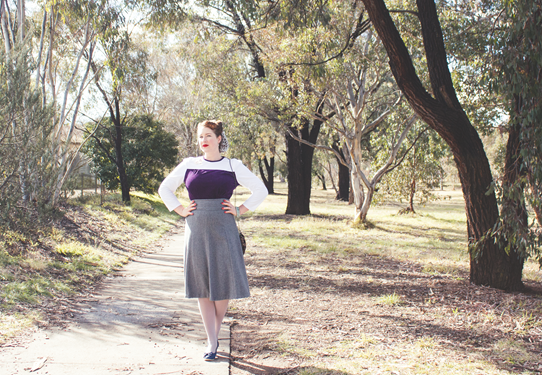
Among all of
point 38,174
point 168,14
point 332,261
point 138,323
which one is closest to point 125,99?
point 168,14

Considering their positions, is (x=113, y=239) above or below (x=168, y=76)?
below

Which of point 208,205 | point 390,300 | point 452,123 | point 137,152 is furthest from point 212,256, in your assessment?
point 137,152

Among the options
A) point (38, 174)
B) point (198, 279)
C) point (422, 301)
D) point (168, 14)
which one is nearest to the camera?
point (198, 279)

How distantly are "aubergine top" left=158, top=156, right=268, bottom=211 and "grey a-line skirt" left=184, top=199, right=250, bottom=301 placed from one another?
0.10 meters

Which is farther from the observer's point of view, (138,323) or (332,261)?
(332,261)

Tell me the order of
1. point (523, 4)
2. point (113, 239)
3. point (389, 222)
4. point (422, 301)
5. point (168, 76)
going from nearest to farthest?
1. point (523, 4)
2. point (422, 301)
3. point (113, 239)
4. point (389, 222)
5. point (168, 76)

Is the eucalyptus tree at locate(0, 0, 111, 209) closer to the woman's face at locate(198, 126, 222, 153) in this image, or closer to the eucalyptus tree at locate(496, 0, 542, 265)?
the woman's face at locate(198, 126, 222, 153)

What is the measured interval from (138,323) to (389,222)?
1419 cm

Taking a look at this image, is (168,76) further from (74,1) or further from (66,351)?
(66,351)

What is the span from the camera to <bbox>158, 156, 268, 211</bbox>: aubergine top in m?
3.86

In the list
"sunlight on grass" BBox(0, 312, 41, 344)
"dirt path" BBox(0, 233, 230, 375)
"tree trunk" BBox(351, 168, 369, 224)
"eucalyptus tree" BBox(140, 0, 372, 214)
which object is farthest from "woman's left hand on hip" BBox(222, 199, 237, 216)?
"tree trunk" BBox(351, 168, 369, 224)

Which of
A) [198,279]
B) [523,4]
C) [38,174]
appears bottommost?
[198,279]

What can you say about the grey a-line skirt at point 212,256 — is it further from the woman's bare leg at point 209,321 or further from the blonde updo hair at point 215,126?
the blonde updo hair at point 215,126

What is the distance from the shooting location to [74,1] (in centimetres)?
883
